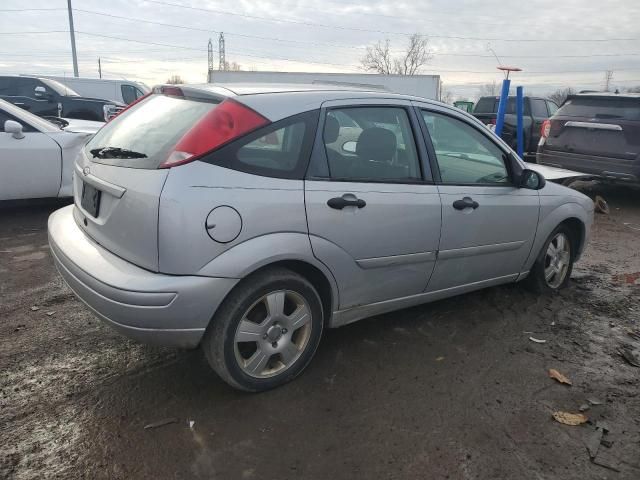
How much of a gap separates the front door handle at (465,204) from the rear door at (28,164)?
16.3 feet

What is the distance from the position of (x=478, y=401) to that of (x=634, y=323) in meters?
1.97

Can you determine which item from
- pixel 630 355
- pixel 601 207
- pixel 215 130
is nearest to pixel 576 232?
pixel 630 355

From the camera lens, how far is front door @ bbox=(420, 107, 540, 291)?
141 inches

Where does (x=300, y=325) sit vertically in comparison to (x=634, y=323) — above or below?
above

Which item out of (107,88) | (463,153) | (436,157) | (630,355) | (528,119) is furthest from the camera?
(107,88)

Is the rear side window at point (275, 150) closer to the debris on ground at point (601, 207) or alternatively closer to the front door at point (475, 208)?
the front door at point (475, 208)

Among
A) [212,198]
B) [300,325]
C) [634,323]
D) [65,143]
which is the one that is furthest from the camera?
[65,143]

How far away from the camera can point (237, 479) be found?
2365 mm

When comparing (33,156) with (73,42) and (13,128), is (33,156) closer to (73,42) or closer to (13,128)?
(13,128)

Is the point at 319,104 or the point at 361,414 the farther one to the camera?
the point at 319,104

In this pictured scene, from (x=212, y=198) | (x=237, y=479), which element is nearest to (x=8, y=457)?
(x=237, y=479)

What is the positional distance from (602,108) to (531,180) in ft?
18.1

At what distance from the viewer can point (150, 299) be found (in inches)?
100

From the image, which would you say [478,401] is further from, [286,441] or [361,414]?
[286,441]
